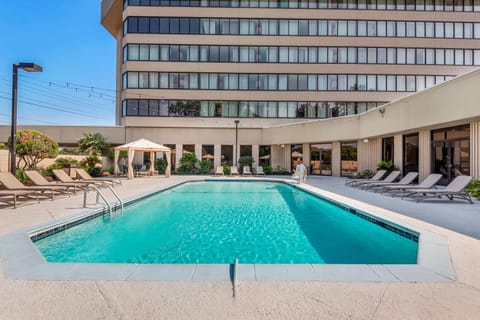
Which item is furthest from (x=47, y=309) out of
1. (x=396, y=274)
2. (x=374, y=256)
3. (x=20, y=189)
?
(x=20, y=189)

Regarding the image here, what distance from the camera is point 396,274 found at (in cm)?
339

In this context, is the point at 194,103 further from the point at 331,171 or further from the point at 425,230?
the point at 425,230

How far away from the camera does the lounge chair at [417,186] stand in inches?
400

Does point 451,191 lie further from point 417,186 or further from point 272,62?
point 272,62

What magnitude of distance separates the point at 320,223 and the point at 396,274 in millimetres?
3952

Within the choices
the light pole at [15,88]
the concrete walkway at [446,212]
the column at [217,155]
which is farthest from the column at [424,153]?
the light pole at [15,88]

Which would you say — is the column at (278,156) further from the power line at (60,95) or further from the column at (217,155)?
the power line at (60,95)

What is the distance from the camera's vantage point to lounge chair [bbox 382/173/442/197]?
1015 cm

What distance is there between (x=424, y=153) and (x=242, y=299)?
14120 millimetres

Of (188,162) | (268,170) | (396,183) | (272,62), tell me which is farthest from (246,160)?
(396,183)

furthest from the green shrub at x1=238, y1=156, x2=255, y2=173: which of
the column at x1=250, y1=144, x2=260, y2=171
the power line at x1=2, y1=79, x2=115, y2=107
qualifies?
the power line at x1=2, y1=79, x2=115, y2=107

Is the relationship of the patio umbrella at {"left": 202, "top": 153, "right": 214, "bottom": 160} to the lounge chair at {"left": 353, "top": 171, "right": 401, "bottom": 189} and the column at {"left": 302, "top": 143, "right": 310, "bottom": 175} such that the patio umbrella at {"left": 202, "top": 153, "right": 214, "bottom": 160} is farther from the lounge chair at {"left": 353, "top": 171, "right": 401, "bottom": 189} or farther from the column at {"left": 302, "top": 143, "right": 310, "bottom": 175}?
the lounge chair at {"left": 353, "top": 171, "right": 401, "bottom": 189}

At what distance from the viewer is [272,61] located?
2484 cm

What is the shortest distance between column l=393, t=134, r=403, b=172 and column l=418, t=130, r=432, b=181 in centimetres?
142
